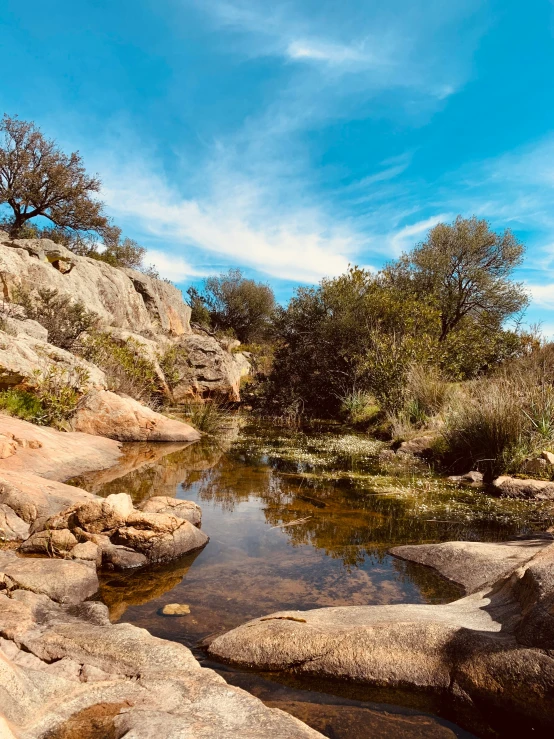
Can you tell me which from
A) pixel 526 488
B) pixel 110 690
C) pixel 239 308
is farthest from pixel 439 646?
pixel 239 308

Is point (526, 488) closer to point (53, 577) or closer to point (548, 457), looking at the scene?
point (548, 457)

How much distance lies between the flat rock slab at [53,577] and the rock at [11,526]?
29.0 inches

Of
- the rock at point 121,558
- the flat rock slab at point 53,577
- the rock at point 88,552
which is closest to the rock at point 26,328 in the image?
the rock at point 88,552

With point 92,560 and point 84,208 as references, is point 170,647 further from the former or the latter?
point 84,208

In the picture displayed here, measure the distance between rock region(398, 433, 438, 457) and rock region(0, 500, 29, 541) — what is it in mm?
9110

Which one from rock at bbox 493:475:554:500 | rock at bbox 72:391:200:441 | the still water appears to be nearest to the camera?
the still water

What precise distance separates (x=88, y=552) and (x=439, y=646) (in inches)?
136

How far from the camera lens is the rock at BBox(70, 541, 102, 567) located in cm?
496

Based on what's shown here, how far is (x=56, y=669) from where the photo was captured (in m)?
2.75

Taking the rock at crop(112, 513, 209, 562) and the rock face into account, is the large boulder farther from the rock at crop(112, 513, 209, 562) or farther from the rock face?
the rock face

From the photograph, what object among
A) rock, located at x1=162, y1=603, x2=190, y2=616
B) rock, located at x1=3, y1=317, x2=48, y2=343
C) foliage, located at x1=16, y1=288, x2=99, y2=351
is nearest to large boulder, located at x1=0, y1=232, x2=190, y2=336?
foliage, located at x1=16, y1=288, x2=99, y2=351

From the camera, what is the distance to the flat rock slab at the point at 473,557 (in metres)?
4.82

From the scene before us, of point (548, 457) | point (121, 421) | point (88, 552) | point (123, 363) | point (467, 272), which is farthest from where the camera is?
point (467, 272)

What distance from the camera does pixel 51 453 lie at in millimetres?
8523
